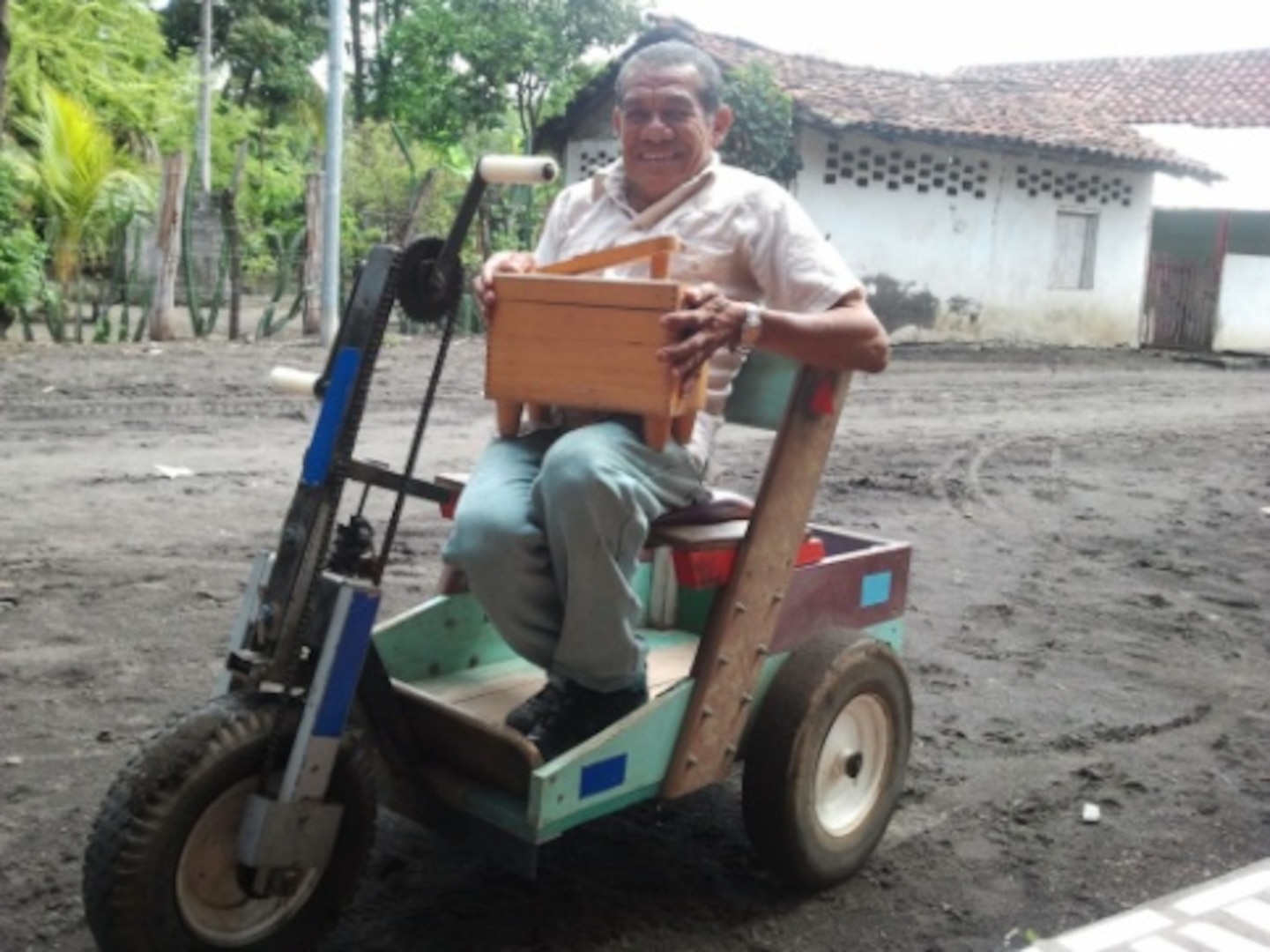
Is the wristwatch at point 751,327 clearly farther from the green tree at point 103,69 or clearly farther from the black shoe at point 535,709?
the green tree at point 103,69

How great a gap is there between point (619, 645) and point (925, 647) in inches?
103

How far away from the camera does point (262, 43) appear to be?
27.3m

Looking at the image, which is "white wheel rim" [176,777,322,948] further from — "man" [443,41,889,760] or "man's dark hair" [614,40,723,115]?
"man's dark hair" [614,40,723,115]

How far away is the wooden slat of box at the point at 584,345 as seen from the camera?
2701 mm

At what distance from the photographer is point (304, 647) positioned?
100 inches

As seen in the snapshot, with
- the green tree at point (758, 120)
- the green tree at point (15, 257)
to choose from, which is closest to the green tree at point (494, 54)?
the green tree at point (758, 120)

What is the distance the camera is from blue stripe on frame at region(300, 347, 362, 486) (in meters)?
2.51

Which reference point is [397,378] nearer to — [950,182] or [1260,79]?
[950,182]

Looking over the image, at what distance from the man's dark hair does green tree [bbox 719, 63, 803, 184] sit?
15020mm

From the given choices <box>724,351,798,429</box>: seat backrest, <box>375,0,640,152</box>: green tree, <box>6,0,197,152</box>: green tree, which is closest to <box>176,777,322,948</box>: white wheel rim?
<box>724,351,798,429</box>: seat backrest

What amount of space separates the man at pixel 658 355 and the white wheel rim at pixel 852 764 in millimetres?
533

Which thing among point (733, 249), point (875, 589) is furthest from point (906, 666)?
point (733, 249)

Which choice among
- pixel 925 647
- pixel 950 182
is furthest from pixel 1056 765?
pixel 950 182

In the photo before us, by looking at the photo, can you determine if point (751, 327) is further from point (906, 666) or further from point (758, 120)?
point (758, 120)
